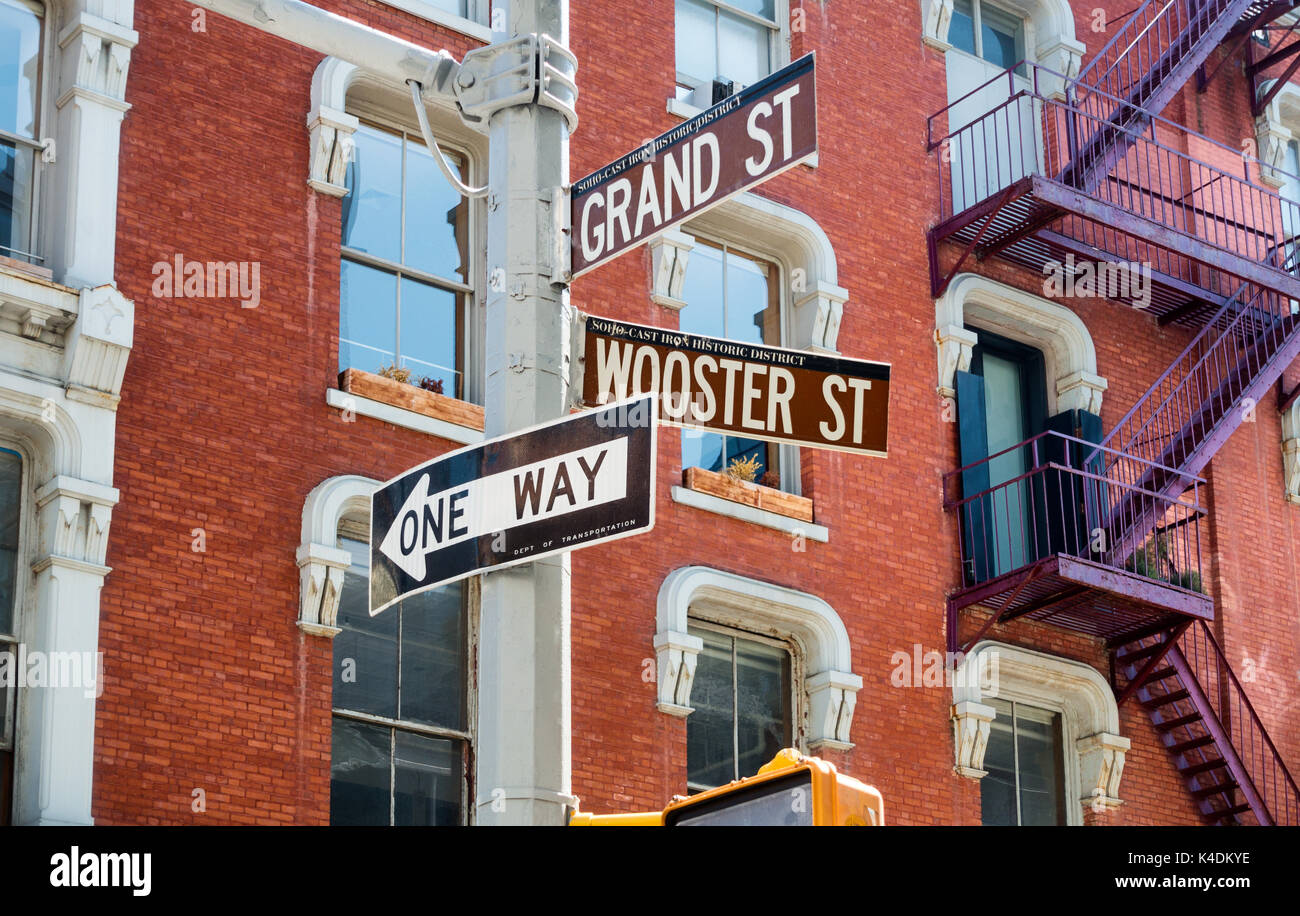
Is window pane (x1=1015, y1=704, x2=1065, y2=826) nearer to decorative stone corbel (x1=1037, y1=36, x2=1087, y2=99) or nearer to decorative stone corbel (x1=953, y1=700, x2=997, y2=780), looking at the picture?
decorative stone corbel (x1=953, y1=700, x2=997, y2=780)

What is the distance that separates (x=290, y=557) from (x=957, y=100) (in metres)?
8.93

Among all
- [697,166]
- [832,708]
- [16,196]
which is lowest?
[832,708]

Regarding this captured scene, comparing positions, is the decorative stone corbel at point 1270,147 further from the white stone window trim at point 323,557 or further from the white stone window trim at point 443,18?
the white stone window trim at point 323,557

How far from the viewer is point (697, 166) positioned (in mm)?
7754

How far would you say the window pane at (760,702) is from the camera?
16328 millimetres

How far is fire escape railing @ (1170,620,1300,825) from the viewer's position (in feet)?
61.4

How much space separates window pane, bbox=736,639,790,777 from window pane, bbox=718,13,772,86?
5568 mm

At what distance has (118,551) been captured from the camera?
42.8ft

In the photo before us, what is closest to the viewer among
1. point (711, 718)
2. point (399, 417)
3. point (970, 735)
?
point (399, 417)

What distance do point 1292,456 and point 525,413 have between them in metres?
15.2

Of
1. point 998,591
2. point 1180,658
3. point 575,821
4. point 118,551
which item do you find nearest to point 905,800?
point 998,591

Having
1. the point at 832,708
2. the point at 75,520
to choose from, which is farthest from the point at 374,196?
the point at 832,708
